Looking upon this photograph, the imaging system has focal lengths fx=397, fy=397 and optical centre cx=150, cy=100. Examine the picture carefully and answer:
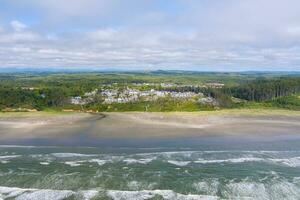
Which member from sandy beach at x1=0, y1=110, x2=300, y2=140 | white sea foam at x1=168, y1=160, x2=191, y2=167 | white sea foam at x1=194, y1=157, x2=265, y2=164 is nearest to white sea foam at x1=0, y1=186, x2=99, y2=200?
white sea foam at x1=168, y1=160, x2=191, y2=167

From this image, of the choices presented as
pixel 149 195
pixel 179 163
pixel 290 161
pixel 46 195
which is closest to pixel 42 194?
pixel 46 195

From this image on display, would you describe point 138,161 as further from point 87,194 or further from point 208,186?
point 87,194

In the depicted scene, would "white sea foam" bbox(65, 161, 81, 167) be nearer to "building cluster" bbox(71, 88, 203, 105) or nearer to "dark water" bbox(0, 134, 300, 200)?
"dark water" bbox(0, 134, 300, 200)

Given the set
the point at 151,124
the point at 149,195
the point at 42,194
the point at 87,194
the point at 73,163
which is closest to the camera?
the point at 149,195

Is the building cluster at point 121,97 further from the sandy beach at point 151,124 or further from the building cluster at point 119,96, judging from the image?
the sandy beach at point 151,124

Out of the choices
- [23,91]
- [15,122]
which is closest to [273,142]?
[15,122]

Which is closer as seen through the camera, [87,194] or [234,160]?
[87,194]

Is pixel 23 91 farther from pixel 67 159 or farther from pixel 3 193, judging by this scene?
pixel 3 193
